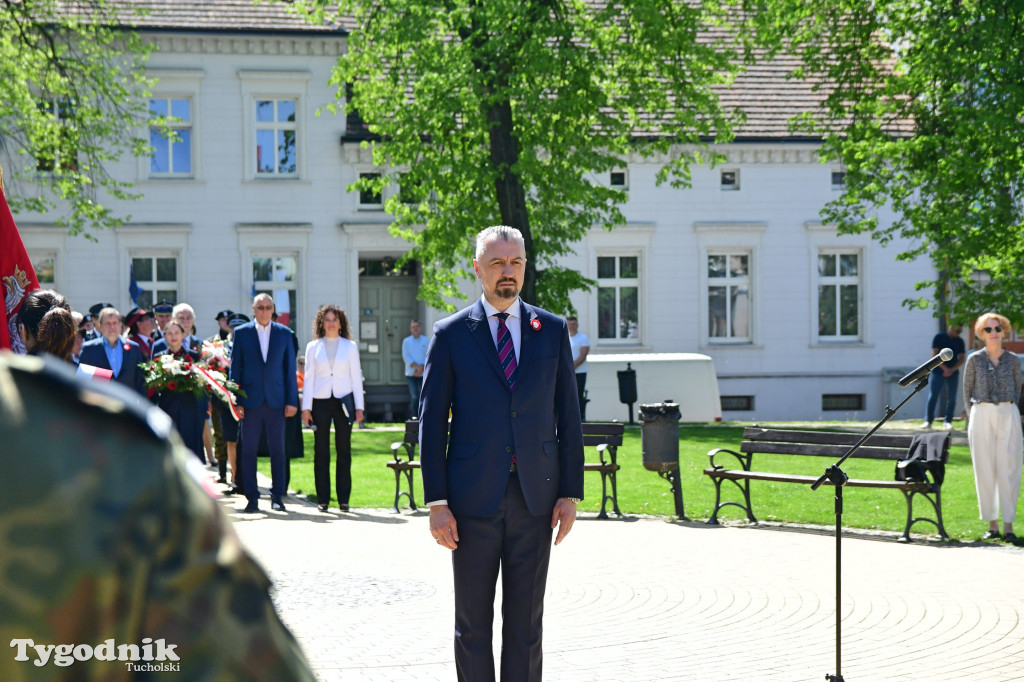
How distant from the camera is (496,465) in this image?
5.11m

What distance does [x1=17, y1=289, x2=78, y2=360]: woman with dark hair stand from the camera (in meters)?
5.56

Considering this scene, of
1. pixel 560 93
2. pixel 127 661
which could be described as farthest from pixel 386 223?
pixel 127 661

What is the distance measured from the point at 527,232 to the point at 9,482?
22775 millimetres

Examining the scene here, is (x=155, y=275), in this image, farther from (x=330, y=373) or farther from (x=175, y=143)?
(x=330, y=373)

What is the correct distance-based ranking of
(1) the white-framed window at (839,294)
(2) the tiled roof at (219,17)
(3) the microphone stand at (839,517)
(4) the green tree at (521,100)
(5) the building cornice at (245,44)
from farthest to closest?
(1) the white-framed window at (839,294)
(5) the building cornice at (245,44)
(2) the tiled roof at (219,17)
(4) the green tree at (521,100)
(3) the microphone stand at (839,517)

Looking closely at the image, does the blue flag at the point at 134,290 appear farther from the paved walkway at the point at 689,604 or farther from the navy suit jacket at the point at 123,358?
the navy suit jacket at the point at 123,358

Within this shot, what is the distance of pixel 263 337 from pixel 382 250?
17145 millimetres

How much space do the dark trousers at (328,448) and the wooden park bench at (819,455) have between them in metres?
4.13

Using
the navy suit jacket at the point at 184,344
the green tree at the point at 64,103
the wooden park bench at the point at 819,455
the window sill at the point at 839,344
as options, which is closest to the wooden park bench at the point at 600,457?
the wooden park bench at the point at 819,455

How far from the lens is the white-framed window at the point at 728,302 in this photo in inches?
1304

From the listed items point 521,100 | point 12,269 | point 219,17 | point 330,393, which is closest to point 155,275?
A: point 219,17

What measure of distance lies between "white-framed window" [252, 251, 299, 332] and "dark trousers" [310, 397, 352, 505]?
16.8m

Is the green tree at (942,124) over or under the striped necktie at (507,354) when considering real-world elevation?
over

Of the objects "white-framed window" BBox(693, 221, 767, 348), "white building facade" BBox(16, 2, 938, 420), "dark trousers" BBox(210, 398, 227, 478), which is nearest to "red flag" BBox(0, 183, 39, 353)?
"dark trousers" BBox(210, 398, 227, 478)
